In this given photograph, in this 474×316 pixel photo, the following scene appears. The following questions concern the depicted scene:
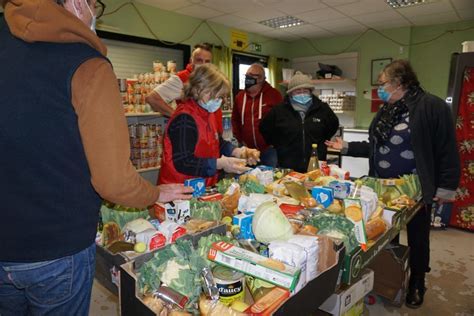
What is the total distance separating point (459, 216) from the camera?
3.71 metres

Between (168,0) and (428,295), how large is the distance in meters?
4.21

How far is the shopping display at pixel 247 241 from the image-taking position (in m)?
0.84

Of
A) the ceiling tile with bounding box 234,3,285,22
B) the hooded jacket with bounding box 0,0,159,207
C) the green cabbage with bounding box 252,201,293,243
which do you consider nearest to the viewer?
the hooded jacket with bounding box 0,0,159,207

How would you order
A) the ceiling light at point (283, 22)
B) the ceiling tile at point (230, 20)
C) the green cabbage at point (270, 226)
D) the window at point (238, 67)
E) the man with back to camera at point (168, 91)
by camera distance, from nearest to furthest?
1. the green cabbage at point (270, 226)
2. the man with back to camera at point (168, 91)
3. the ceiling tile at point (230, 20)
4. the ceiling light at point (283, 22)
5. the window at point (238, 67)

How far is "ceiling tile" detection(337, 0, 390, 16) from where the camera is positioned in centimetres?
443

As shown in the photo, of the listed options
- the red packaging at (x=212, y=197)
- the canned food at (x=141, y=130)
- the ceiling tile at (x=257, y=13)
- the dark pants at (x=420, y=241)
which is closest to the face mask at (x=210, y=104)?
the red packaging at (x=212, y=197)

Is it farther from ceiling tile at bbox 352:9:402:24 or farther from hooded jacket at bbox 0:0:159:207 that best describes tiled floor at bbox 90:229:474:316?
ceiling tile at bbox 352:9:402:24

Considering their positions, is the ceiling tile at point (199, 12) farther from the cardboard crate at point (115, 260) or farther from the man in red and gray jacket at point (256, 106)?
the cardboard crate at point (115, 260)

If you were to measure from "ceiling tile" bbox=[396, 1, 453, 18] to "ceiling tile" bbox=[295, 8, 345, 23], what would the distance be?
89 centimetres

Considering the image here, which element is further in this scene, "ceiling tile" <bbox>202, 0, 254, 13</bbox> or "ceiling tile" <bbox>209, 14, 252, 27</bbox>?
"ceiling tile" <bbox>209, 14, 252, 27</bbox>

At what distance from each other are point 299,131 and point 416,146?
35.8 inches

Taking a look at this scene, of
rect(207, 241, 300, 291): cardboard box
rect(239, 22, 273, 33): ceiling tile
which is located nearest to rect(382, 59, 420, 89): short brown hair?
rect(207, 241, 300, 291): cardboard box

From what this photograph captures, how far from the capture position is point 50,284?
2.98 feet

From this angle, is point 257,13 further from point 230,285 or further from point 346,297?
point 230,285
